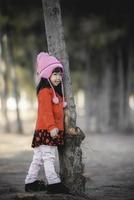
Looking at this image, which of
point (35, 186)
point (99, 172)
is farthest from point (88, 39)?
point (35, 186)

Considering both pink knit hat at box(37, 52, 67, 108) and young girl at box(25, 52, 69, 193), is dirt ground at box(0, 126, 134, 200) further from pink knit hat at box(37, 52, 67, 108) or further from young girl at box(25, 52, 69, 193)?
→ pink knit hat at box(37, 52, 67, 108)

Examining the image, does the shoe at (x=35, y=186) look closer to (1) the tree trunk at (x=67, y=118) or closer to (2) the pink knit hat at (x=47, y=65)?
(1) the tree trunk at (x=67, y=118)

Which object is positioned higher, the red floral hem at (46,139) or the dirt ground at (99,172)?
the red floral hem at (46,139)

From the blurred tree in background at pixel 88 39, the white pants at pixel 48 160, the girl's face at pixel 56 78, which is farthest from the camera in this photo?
the blurred tree in background at pixel 88 39

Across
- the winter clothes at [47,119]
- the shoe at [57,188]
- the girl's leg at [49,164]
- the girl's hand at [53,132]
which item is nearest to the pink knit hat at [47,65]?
the winter clothes at [47,119]

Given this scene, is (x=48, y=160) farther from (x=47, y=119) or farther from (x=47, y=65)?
(x=47, y=65)

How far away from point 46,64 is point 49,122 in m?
0.79

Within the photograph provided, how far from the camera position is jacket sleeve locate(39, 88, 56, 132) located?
755 centimetres

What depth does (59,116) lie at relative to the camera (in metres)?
7.73

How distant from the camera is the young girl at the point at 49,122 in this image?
7.59m

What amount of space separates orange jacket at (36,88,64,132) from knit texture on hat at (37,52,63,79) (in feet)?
0.79

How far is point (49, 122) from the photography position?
24.8 feet

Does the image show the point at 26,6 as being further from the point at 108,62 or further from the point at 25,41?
the point at 108,62

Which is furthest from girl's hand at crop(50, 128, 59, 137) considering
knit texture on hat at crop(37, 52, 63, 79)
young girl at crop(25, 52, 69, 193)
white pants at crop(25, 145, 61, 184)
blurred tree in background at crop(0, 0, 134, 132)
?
blurred tree in background at crop(0, 0, 134, 132)
